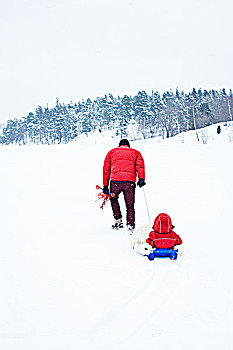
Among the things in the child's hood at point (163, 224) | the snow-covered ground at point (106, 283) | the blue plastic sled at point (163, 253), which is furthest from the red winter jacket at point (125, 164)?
the blue plastic sled at point (163, 253)

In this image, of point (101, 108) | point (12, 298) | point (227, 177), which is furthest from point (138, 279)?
point (101, 108)

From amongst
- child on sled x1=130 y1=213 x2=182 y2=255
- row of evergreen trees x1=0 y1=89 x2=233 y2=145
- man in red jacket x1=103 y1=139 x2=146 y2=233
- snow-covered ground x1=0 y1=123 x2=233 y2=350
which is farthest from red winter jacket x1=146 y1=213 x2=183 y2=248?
row of evergreen trees x1=0 y1=89 x2=233 y2=145

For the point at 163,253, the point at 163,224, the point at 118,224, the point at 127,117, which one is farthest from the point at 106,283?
the point at 127,117

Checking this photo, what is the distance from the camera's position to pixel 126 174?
5281mm

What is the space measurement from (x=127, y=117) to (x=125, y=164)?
55.3 meters

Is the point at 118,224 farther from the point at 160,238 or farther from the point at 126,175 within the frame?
the point at 160,238

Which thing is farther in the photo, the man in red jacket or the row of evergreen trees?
the row of evergreen trees

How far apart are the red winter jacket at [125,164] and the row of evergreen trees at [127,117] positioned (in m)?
44.4

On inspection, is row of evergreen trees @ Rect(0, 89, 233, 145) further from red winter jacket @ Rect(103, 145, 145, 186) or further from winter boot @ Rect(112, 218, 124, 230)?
winter boot @ Rect(112, 218, 124, 230)

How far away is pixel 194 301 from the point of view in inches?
109

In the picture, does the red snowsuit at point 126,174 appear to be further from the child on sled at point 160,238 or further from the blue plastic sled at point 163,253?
the blue plastic sled at point 163,253

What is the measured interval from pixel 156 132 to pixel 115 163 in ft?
175

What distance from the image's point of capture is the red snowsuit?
5285mm

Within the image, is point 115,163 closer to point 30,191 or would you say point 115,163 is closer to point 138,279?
Answer: point 138,279
